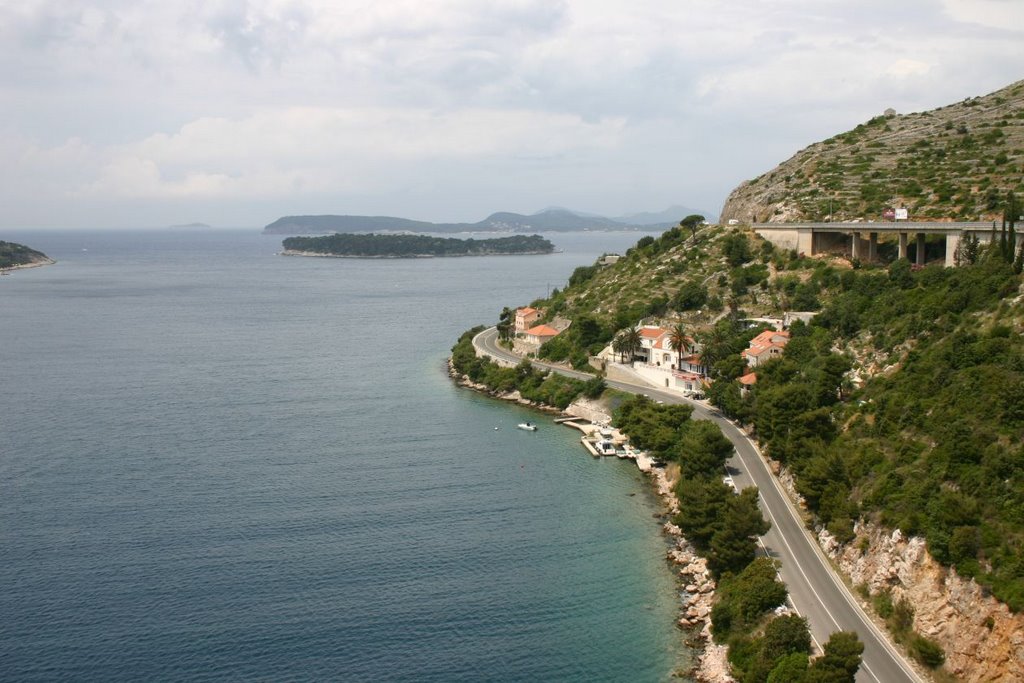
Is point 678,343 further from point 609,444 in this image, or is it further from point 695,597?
point 695,597

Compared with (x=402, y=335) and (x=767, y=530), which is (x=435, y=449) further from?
(x=402, y=335)

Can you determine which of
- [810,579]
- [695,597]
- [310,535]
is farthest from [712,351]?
[310,535]

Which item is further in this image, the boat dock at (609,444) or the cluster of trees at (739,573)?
the boat dock at (609,444)

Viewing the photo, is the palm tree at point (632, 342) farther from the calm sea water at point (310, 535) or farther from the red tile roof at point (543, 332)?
the red tile roof at point (543, 332)

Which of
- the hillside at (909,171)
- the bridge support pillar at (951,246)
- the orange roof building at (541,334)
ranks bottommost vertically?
the orange roof building at (541,334)

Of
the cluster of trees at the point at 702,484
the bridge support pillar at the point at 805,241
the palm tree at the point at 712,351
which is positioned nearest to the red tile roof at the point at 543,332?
the palm tree at the point at 712,351

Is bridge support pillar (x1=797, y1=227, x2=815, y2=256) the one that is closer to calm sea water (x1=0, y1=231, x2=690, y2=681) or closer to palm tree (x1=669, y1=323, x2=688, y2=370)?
palm tree (x1=669, y1=323, x2=688, y2=370)
